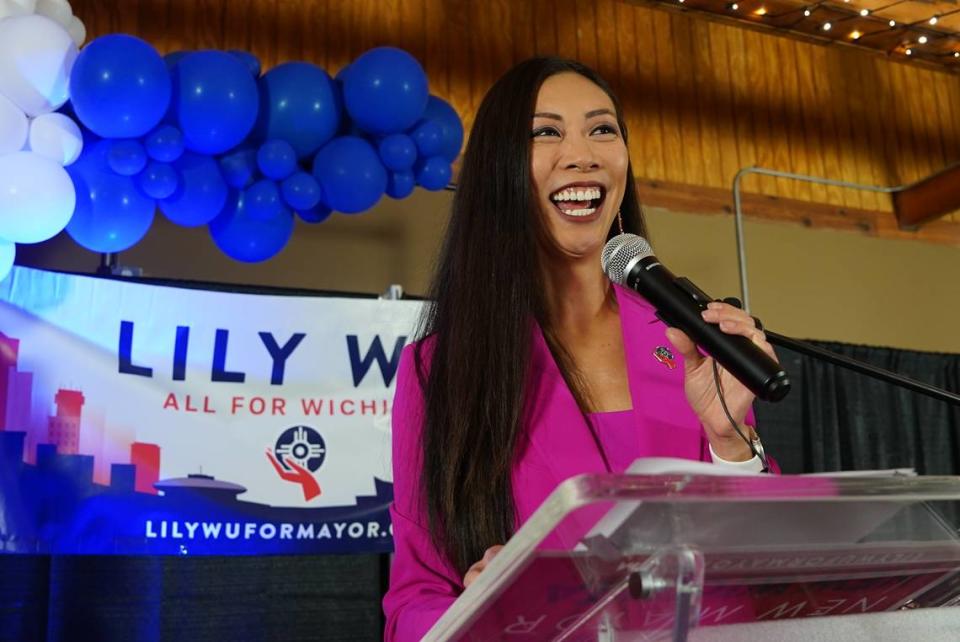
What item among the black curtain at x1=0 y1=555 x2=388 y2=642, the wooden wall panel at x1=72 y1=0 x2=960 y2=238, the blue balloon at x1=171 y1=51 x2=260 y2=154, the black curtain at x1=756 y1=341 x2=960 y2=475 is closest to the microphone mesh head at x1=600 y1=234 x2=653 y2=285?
the blue balloon at x1=171 y1=51 x2=260 y2=154

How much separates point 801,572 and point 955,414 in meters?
5.02

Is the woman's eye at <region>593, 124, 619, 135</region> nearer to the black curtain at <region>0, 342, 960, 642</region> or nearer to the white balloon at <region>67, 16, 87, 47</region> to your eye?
the white balloon at <region>67, 16, 87, 47</region>

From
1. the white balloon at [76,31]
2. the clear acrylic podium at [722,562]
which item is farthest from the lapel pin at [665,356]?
the white balloon at [76,31]

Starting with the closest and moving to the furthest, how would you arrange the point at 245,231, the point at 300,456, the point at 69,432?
the point at 69,432, the point at 245,231, the point at 300,456

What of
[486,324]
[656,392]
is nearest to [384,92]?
[486,324]

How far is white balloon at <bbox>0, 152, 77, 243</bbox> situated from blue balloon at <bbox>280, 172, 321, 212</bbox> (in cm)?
64

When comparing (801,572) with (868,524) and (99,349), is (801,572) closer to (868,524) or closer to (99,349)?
(868,524)

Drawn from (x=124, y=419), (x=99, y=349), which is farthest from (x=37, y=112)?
(x=124, y=419)

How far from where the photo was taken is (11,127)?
116 inches

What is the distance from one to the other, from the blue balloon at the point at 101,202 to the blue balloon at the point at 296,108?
0.45 metres

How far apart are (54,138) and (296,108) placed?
71cm

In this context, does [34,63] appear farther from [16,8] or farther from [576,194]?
[576,194]

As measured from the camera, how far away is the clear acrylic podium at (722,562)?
0.75 m

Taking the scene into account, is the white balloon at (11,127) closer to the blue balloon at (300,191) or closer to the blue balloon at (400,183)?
the blue balloon at (300,191)
